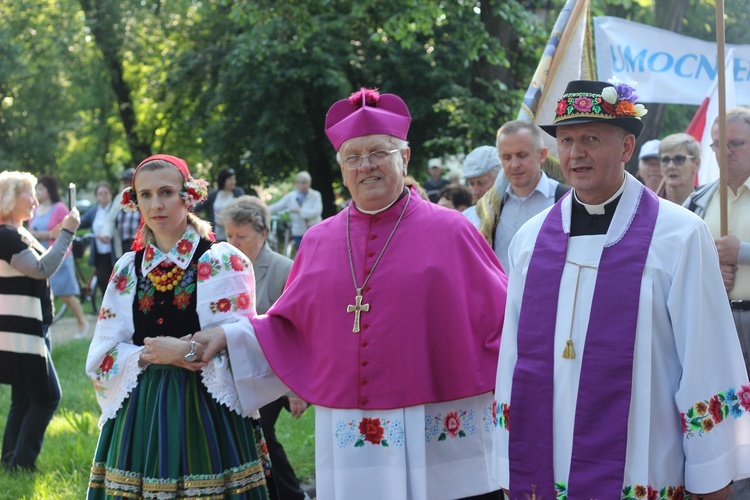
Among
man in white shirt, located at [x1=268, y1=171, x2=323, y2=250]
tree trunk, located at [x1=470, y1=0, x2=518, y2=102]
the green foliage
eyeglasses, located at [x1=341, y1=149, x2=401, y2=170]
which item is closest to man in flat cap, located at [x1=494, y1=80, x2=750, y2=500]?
eyeglasses, located at [x1=341, y1=149, x2=401, y2=170]

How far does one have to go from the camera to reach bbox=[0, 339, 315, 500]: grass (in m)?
6.09

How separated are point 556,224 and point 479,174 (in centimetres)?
295

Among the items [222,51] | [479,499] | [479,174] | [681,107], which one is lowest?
[479,499]

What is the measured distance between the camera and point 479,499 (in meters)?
3.91

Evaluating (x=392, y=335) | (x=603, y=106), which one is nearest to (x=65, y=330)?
(x=392, y=335)

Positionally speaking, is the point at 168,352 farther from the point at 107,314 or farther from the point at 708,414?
the point at 708,414

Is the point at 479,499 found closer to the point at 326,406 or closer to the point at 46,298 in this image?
the point at 326,406

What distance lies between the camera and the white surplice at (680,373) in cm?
308

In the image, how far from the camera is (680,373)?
3191mm

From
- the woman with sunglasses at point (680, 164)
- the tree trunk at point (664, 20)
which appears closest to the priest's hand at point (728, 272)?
the woman with sunglasses at point (680, 164)

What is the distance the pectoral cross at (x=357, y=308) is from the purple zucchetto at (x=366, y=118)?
639mm

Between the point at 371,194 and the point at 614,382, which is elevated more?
the point at 371,194

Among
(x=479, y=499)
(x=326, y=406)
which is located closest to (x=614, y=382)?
(x=479, y=499)

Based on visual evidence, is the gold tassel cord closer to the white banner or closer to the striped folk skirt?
the striped folk skirt
